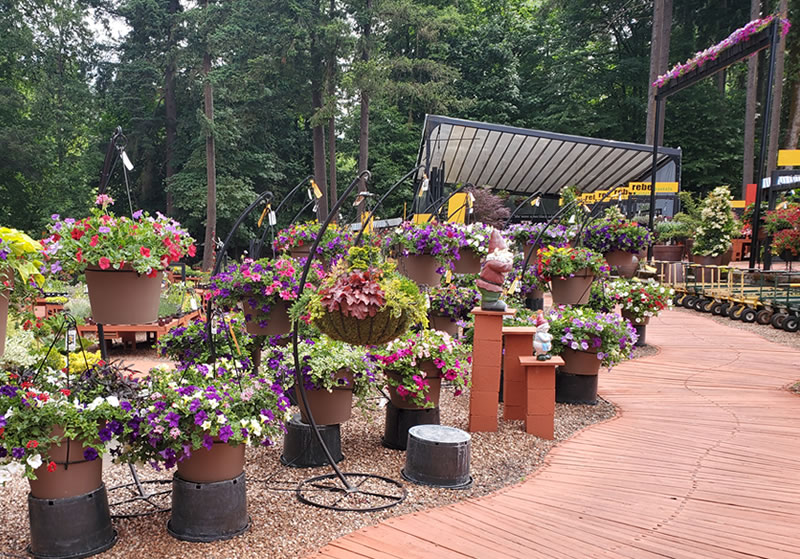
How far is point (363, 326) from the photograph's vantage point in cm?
283

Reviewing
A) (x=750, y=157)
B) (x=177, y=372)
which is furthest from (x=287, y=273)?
(x=750, y=157)

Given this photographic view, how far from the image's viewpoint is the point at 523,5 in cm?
2892

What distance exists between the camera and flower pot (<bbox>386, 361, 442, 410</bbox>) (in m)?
4.17

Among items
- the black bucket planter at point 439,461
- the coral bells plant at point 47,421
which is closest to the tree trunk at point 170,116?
the black bucket planter at point 439,461

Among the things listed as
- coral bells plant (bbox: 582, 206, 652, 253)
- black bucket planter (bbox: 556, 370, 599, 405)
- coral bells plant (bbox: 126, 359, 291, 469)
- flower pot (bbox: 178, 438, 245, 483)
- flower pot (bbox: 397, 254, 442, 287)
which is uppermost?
coral bells plant (bbox: 582, 206, 652, 253)

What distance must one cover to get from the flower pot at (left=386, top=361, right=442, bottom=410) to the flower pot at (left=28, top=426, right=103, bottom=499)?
2.05 m

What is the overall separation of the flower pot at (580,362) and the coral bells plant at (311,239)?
2.14 meters

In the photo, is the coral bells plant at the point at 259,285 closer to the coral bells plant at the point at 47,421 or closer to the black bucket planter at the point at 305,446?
the black bucket planter at the point at 305,446

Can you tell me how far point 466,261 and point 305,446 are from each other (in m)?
1.95

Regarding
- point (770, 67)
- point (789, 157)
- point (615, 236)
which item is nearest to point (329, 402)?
point (615, 236)

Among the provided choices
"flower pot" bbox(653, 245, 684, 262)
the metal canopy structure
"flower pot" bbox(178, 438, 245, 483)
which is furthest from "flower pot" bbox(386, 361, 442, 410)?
"flower pot" bbox(653, 245, 684, 262)

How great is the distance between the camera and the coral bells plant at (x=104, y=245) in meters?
2.47

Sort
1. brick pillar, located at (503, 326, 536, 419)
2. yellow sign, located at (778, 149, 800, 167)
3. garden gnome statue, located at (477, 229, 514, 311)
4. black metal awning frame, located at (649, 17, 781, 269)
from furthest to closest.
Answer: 1. yellow sign, located at (778, 149, 800, 167)
2. black metal awning frame, located at (649, 17, 781, 269)
3. brick pillar, located at (503, 326, 536, 419)
4. garden gnome statue, located at (477, 229, 514, 311)

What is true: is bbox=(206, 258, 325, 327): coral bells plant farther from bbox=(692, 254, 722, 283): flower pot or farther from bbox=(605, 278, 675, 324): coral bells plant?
bbox=(692, 254, 722, 283): flower pot
